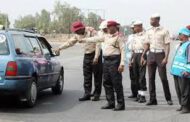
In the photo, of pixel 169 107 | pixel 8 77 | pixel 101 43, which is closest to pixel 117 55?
pixel 101 43

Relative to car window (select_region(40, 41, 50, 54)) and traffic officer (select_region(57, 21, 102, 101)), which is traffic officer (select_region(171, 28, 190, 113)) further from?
car window (select_region(40, 41, 50, 54))

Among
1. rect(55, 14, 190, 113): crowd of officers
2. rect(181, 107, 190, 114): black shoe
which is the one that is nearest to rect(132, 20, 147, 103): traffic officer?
rect(55, 14, 190, 113): crowd of officers

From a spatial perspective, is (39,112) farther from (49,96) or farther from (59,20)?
(59,20)

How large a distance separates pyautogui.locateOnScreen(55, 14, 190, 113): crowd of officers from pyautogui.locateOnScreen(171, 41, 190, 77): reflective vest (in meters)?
0.64

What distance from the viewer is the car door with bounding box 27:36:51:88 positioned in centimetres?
1084

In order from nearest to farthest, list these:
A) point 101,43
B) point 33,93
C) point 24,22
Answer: point 33,93 → point 101,43 → point 24,22

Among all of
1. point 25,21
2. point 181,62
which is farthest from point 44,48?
point 25,21

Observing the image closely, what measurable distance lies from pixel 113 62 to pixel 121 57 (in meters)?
0.20

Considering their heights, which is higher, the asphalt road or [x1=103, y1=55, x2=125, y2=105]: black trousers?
[x1=103, y1=55, x2=125, y2=105]: black trousers

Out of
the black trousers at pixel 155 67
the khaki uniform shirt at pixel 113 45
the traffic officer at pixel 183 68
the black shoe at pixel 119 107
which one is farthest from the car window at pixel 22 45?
the traffic officer at pixel 183 68

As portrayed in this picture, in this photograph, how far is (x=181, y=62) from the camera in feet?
33.0

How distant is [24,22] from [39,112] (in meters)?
126

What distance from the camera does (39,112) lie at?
389 inches

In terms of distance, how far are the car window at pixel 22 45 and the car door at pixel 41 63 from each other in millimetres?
199
